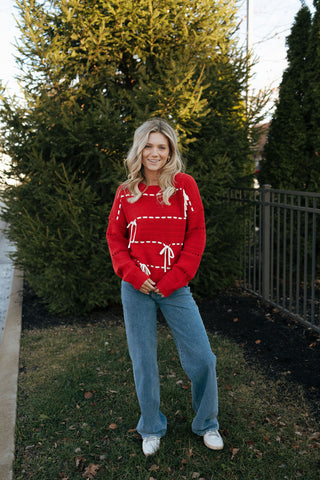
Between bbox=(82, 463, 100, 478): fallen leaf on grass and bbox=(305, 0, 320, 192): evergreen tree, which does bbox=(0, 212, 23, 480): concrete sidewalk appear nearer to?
bbox=(82, 463, 100, 478): fallen leaf on grass

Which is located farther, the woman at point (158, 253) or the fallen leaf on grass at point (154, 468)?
the fallen leaf on grass at point (154, 468)

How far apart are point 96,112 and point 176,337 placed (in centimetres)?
312

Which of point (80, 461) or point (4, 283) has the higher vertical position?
point (4, 283)

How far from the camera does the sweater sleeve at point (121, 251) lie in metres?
2.66

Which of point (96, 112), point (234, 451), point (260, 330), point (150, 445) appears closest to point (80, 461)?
point (150, 445)

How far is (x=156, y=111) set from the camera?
5105 mm

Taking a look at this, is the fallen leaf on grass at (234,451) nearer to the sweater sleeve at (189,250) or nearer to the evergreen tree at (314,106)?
the sweater sleeve at (189,250)

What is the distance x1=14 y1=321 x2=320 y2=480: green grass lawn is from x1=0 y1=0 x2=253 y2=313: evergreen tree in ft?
4.24

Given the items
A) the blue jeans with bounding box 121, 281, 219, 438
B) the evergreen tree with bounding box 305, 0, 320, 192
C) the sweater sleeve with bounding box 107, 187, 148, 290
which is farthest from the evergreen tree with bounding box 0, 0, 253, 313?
the blue jeans with bounding box 121, 281, 219, 438

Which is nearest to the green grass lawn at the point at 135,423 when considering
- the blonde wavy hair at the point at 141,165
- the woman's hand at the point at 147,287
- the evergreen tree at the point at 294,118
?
the woman's hand at the point at 147,287

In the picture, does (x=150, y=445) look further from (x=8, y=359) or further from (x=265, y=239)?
(x=265, y=239)

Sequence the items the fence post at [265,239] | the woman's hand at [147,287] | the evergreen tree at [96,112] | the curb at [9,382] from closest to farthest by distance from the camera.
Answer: the woman's hand at [147,287]
the curb at [9,382]
the evergreen tree at [96,112]
the fence post at [265,239]

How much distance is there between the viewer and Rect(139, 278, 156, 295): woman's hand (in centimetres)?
265

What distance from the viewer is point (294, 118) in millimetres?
6375
